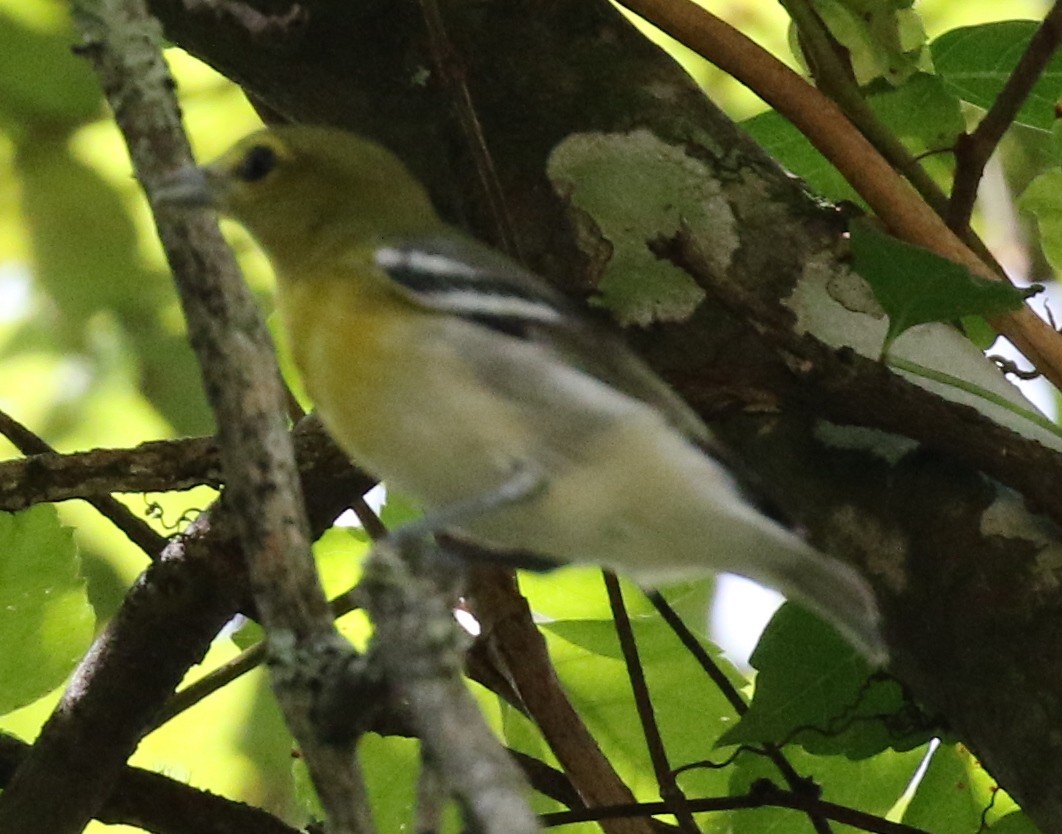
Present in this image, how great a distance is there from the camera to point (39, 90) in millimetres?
2033

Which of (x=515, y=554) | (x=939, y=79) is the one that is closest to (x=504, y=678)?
(x=515, y=554)

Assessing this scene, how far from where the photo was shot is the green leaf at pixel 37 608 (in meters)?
1.26

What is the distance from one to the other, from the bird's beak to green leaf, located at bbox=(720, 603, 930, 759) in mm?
640

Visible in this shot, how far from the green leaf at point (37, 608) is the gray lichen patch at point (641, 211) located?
530 mm

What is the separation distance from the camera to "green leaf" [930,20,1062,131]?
1334mm

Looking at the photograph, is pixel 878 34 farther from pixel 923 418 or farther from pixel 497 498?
pixel 497 498

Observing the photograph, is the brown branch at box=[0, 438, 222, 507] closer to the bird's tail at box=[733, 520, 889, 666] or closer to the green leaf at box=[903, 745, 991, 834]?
the bird's tail at box=[733, 520, 889, 666]

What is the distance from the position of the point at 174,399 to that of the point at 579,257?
3.15 ft

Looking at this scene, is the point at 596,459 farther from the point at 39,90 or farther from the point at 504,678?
the point at 39,90

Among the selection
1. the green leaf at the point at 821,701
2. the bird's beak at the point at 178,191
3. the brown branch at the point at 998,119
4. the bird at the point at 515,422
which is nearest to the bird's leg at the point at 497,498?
the bird at the point at 515,422

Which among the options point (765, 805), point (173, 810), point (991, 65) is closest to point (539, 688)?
point (765, 805)

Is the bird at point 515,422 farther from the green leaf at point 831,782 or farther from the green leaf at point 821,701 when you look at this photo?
the green leaf at point 831,782

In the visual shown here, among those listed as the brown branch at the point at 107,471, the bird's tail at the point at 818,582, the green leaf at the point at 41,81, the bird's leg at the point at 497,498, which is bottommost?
the bird's tail at the point at 818,582

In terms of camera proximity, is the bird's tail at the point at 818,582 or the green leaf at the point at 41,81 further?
the green leaf at the point at 41,81
